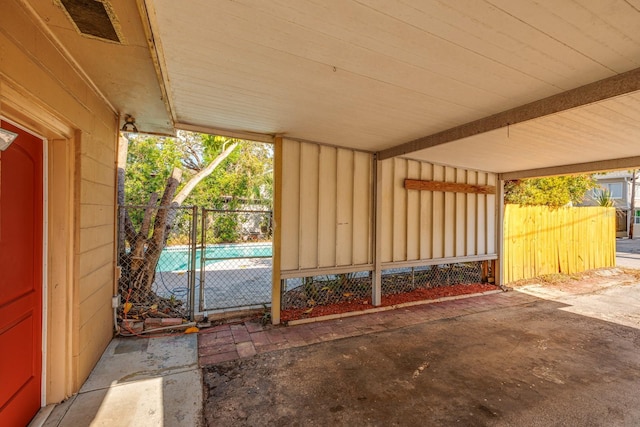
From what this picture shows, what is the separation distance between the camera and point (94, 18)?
5.45 ft

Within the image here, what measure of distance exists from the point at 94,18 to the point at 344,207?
3482 mm

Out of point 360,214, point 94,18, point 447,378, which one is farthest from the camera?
point 360,214

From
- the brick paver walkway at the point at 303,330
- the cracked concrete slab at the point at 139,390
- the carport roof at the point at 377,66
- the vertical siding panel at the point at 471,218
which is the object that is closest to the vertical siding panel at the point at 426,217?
the brick paver walkway at the point at 303,330

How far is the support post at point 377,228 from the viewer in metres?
4.69

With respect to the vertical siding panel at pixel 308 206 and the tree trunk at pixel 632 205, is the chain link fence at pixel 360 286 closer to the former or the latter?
the vertical siding panel at pixel 308 206

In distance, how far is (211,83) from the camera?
2.49 meters

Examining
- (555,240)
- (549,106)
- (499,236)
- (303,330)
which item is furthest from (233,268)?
(555,240)

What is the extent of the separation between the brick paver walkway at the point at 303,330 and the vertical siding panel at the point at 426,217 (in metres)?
0.98

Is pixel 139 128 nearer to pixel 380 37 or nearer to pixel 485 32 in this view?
pixel 380 37

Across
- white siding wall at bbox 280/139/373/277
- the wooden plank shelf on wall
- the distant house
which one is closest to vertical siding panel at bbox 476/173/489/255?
the wooden plank shelf on wall

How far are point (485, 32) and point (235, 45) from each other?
1.56 metres

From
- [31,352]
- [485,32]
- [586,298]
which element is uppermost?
[485,32]

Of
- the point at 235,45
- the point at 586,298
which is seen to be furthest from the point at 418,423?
the point at 586,298

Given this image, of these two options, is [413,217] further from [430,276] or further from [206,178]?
[206,178]
